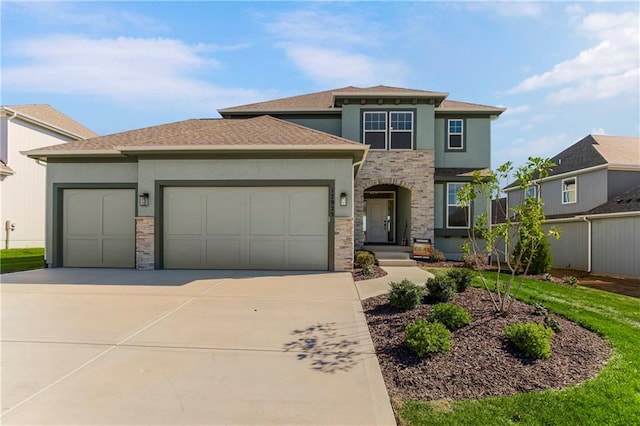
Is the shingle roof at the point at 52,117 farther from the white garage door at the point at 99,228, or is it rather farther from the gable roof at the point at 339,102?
the gable roof at the point at 339,102

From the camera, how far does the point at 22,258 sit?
15.2 metres

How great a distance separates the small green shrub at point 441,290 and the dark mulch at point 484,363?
0.91 meters

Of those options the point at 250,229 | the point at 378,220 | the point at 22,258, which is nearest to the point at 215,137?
the point at 250,229

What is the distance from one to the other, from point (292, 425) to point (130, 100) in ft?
48.2

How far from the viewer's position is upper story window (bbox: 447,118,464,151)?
50.9 ft

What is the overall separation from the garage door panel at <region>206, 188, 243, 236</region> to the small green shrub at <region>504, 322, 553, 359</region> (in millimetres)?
8178

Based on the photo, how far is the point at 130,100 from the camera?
46.8 feet

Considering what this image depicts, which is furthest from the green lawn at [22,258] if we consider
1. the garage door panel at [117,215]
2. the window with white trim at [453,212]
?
the window with white trim at [453,212]

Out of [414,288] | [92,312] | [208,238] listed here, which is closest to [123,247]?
[208,238]

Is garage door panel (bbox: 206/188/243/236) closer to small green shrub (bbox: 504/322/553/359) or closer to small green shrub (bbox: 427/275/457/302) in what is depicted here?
small green shrub (bbox: 427/275/457/302)

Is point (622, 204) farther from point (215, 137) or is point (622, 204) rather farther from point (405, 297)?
point (215, 137)

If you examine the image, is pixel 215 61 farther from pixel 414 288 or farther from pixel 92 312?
pixel 414 288

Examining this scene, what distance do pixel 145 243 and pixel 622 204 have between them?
1833 cm

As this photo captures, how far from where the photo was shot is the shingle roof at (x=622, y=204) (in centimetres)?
1434
